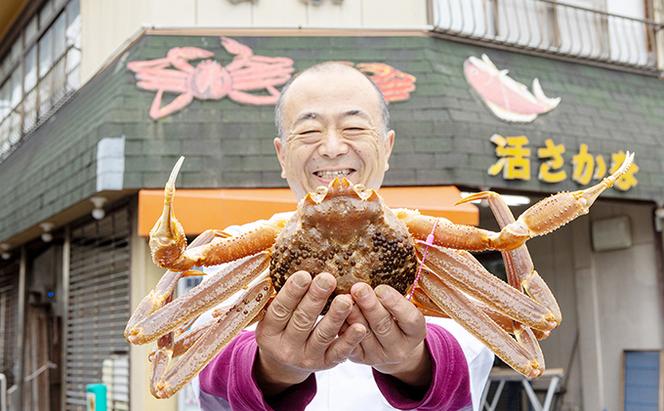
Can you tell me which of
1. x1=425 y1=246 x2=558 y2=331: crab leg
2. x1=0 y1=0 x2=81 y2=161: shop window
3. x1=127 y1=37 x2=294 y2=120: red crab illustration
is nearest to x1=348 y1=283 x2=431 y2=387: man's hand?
x1=425 y1=246 x2=558 y2=331: crab leg

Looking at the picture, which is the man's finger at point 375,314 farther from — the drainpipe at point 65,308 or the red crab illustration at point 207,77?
the drainpipe at point 65,308

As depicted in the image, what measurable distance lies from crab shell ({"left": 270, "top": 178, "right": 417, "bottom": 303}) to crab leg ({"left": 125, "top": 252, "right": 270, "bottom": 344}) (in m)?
0.20

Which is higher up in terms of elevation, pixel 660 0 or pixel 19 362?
pixel 660 0

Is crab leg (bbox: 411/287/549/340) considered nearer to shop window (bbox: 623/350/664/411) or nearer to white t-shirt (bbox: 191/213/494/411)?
white t-shirt (bbox: 191/213/494/411)

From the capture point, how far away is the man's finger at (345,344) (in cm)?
173

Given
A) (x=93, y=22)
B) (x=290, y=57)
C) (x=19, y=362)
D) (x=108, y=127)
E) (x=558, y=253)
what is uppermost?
(x=93, y=22)

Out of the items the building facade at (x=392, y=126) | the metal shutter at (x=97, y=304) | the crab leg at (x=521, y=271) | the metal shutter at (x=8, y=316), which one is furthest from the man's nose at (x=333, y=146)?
the metal shutter at (x=8, y=316)

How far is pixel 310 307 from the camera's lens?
1.72 metres

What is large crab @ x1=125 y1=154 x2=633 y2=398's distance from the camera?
71.2 inches

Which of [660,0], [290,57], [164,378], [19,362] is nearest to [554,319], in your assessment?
[164,378]

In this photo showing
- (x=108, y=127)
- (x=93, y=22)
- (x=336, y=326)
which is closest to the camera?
(x=336, y=326)

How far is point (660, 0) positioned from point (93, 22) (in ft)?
20.8

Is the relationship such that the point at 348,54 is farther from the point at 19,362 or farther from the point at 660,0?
the point at 19,362

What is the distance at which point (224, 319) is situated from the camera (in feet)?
6.36
